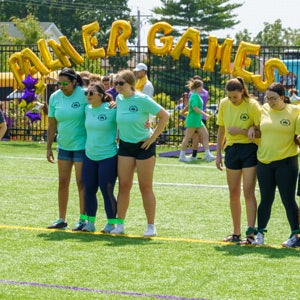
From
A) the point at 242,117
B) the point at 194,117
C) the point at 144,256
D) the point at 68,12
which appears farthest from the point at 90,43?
the point at 68,12

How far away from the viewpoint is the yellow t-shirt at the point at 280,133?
891 cm

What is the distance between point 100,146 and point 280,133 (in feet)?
6.49

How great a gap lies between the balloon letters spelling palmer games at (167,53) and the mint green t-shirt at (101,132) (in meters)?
10.9

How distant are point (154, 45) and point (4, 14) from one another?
66561 millimetres

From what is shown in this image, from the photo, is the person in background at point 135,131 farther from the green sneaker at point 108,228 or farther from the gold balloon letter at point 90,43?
the gold balloon letter at point 90,43

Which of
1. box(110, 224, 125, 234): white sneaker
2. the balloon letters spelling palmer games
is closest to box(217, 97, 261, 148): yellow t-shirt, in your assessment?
box(110, 224, 125, 234): white sneaker

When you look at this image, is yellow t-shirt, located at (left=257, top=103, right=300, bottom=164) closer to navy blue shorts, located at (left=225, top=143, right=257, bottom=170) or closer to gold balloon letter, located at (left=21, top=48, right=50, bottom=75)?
navy blue shorts, located at (left=225, top=143, right=257, bottom=170)

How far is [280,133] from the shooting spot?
894 centimetres

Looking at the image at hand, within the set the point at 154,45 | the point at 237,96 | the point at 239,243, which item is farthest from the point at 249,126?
the point at 154,45

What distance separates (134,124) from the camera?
31.4 feet

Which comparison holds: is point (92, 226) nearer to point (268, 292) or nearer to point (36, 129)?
point (268, 292)

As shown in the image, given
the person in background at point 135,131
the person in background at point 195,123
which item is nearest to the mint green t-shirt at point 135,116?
the person in background at point 135,131

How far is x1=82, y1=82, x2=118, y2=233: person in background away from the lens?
9680 mm

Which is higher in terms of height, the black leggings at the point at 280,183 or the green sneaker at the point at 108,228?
the black leggings at the point at 280,183
